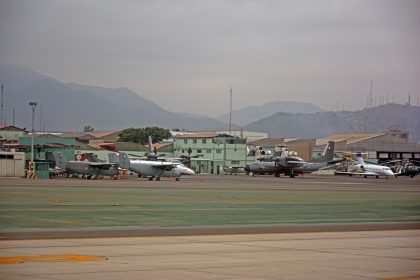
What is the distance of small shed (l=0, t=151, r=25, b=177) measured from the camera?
99.5 meters

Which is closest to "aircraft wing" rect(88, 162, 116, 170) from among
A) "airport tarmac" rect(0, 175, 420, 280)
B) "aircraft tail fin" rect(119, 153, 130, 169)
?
"aircraft tail fin" rect(119, 153, 130, 169)

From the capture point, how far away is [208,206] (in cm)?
4216

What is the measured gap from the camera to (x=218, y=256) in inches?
789

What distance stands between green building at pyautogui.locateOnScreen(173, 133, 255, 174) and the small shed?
6733 cm

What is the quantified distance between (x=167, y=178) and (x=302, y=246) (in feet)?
265

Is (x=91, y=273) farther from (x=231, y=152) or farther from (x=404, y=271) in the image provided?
(x=231, y=152)

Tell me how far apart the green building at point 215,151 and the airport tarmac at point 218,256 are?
139m

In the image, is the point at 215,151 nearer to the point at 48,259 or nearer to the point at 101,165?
the point at 101,165

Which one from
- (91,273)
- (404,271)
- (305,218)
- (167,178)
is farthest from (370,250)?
(167,178)

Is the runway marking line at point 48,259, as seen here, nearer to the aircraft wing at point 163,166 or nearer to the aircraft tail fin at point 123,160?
the aircraft tail fin at point 123,160

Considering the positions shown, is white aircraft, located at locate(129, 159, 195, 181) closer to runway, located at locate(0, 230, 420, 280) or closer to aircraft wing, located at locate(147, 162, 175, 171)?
aircraft wing, located at locate(147, 162, 175, 171)

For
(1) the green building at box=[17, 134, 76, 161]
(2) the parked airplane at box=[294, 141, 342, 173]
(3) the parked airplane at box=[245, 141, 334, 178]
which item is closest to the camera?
(3) the parked airplane at box=[245, 141, 334, 178]

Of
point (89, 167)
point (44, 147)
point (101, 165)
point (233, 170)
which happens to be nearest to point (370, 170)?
point (233, 170)

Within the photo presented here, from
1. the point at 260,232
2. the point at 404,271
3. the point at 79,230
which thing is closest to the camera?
the point at 404,271
